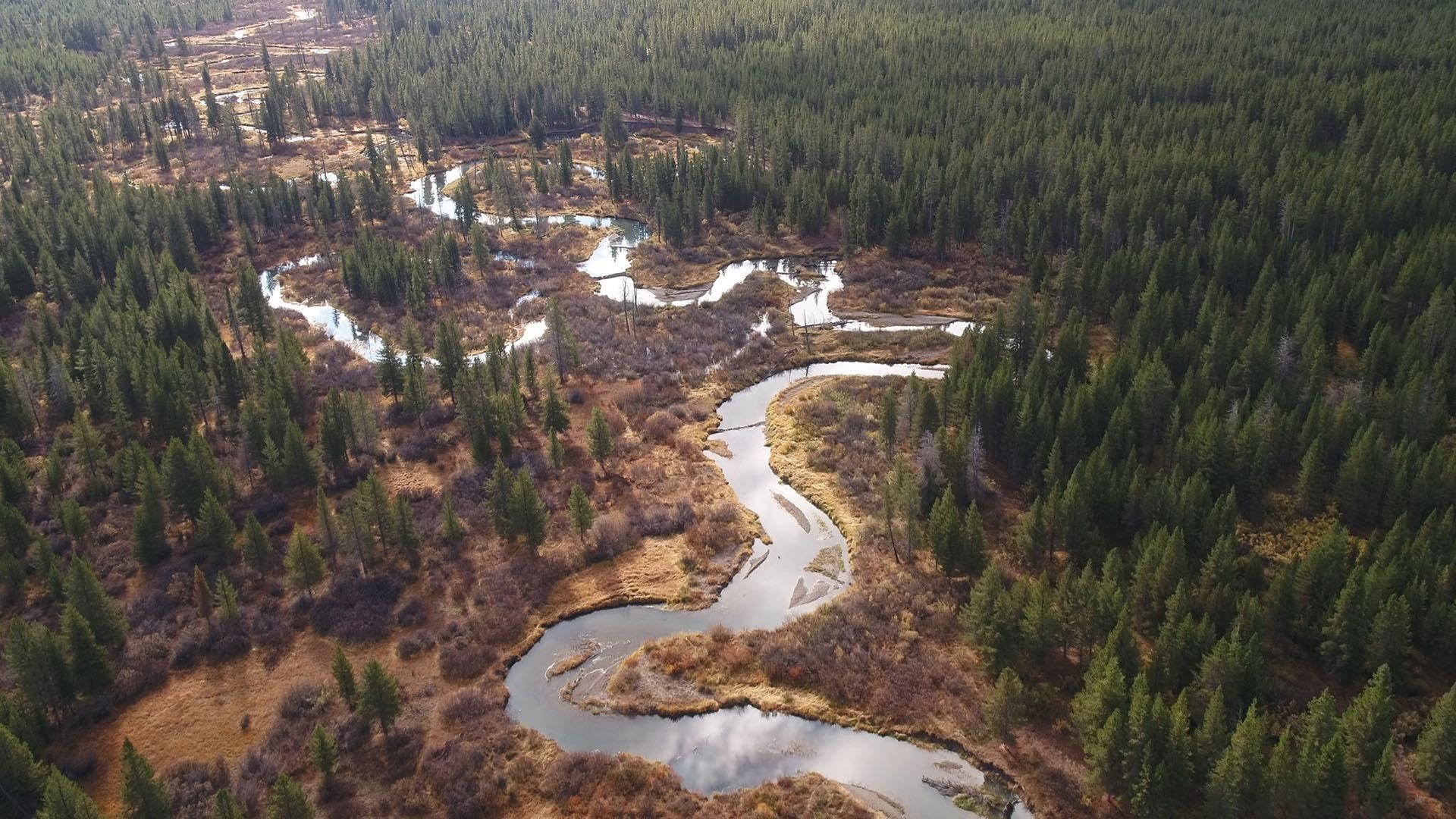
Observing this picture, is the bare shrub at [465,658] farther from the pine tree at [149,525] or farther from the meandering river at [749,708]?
the pine tree at [149,525]

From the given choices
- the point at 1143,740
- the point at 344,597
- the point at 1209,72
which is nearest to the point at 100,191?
the point at 344,597

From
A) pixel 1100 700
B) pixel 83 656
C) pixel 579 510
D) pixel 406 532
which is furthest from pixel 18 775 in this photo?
pixel 1100 700

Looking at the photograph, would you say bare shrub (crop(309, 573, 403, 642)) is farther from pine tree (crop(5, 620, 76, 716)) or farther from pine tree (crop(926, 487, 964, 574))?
pine tree (crop(926, 487, 964, 574))

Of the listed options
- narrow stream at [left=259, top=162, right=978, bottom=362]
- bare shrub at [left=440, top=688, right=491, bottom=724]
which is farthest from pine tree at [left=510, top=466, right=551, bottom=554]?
narrow stream at [left=259, top=162, right=978, bottom=362]

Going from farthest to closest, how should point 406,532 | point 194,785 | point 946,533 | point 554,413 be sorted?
point 554,413, point 406,532, point 946,533, point 194,785

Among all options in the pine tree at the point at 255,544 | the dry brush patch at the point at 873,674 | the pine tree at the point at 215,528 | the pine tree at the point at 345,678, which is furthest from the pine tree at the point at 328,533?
the dry brush patch at the point at 873,674

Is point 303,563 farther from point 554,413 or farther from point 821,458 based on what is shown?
point 821,458

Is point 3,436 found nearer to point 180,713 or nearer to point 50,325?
point 50,325
